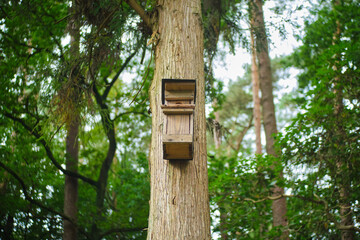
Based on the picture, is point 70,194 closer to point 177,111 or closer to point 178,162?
point 178,162

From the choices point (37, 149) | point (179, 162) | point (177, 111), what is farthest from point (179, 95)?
point (37, 149)

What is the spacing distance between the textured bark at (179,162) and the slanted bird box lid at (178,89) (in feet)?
0.83

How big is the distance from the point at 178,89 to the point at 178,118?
0.30m

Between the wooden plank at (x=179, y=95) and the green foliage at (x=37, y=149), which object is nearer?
the wooden plank at (x=179, y=95)

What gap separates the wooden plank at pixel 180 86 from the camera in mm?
3240

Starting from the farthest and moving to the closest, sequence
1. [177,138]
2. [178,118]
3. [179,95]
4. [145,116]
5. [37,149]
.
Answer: [145,116] < [37,149] < [179,95] < [178,118] < [177,138]

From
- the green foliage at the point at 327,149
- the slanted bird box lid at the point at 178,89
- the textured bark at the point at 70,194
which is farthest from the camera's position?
the textured bark at the point at 70,194

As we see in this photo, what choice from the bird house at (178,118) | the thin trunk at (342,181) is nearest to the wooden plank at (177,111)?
the bird house at (178,118)

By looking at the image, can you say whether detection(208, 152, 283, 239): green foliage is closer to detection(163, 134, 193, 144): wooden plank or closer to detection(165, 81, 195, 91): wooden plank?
detection(165, 81, 195, 91): wooden plank

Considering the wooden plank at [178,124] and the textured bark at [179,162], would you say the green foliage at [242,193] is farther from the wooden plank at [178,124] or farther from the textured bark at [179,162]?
the wooden plank at [178,124]

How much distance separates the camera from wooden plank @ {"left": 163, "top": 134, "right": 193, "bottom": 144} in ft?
9.75

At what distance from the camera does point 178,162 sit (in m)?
3.19

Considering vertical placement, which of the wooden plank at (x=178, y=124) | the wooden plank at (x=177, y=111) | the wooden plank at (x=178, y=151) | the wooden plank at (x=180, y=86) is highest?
the wooden plank at (x=180, y=86)

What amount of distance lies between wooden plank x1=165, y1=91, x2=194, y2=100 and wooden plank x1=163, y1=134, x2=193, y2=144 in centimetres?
38
